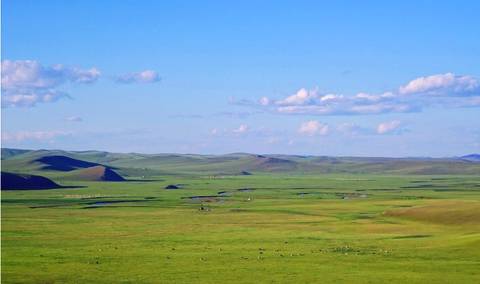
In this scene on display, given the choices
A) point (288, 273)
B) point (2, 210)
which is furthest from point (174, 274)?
point (2, 210)

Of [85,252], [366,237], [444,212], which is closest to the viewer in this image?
[85,252]

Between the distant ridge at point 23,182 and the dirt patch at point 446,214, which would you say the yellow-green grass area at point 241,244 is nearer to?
the dirt patch at point 446,214

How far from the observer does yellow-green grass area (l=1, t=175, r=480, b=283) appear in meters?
39.1

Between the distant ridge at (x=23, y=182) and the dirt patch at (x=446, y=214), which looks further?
the distant ridge at (x=23, y=182)

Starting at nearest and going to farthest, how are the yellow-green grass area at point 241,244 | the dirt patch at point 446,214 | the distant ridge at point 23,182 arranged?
Result: the yellow-green grass area at point 241,244, the dirt patch at point 446,214, the distant ridge at point 23,182

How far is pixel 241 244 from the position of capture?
5472cm

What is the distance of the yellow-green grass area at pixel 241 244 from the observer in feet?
128

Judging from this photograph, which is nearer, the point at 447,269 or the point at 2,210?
the point at 447,269

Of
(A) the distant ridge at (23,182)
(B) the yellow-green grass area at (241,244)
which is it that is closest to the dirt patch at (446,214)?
(B) the yellow-green grass area at (241,244)

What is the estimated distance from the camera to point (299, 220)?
80.0 m

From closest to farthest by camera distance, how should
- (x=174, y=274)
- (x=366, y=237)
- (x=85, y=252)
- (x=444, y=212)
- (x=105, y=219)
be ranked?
(x=174, y=274), (x=85, y=252), (x=366, y=237), (x=444, y=212), (x=105, y=219)

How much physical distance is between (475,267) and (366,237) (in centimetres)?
1911

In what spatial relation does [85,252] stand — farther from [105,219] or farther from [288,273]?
[105,219]

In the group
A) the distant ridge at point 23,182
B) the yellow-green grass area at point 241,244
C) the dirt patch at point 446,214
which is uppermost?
the distant ridge at point 23,182
